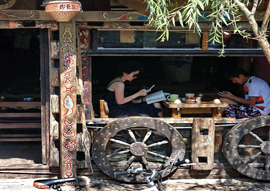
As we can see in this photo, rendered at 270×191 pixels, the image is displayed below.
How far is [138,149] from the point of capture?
5.50 metres

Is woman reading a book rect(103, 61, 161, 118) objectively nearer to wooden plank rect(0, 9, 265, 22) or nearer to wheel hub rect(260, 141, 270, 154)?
wooden plank rect(0, 9, 265, 22)

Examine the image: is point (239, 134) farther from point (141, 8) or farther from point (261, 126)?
point (141, 8)

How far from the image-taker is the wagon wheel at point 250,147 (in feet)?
18.0

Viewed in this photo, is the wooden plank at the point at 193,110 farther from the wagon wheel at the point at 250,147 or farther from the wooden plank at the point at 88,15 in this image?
the wooden plank at the point at 88,15

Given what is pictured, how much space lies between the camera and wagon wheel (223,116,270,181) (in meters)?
5.48

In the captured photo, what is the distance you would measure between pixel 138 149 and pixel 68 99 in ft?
4.31

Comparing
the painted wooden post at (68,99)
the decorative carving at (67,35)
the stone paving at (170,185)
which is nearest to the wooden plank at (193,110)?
the stone paving at (170,185)

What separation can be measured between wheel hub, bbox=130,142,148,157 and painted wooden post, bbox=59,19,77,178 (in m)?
0.88

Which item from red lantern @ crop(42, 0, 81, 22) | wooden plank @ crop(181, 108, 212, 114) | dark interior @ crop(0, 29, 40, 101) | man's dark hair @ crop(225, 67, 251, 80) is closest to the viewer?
red lantern @ crop(42, 0, 81, 22)

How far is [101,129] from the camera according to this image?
543 cm

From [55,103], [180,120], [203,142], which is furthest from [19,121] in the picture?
[203,142]

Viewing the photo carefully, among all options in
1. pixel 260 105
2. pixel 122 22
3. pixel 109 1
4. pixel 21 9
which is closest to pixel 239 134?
pixel 260 105

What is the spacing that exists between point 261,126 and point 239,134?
36 centimetres

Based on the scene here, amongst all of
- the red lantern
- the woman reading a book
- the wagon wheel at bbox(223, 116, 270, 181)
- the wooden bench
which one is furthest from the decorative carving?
the wagon wheel at bbox(223, 116, 270, 181)
